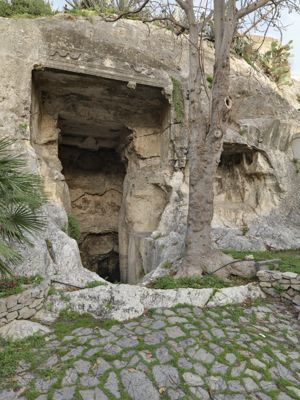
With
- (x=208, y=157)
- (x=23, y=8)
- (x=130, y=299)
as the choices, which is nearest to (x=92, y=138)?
(x=23, y=8)

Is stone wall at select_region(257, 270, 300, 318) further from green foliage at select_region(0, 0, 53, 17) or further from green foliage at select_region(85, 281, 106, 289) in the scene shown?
green foliage at select_region(0, 0, 53, 17)

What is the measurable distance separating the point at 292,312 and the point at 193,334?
5.93 feet

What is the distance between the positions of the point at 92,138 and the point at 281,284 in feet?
25.7

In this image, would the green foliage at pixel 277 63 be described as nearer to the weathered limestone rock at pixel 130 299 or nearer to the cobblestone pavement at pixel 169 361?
the weathered limestone rock at pixel 130 299

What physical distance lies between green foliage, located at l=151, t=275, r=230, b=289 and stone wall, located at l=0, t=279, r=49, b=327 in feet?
6.34

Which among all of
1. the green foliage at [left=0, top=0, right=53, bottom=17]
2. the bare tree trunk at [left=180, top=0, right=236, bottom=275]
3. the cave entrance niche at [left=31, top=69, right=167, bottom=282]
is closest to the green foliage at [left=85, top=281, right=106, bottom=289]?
the bare tree trunk at [left=180, top=0, right=236, bottom=275]

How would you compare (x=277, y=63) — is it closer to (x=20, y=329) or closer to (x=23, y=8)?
(x=23, y=8)

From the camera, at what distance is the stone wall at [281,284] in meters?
4.65

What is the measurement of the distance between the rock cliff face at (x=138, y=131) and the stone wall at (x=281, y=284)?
6.23 ft

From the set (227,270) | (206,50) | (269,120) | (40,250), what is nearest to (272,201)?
(269,120)

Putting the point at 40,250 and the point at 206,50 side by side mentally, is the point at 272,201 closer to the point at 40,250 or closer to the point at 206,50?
the point at 206,50

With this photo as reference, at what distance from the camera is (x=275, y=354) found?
3414mm

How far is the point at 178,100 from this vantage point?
7.98 meters

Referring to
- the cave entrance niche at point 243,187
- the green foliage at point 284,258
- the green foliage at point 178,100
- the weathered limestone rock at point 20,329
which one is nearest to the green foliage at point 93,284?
the weathered limestone rock at point 20,329
